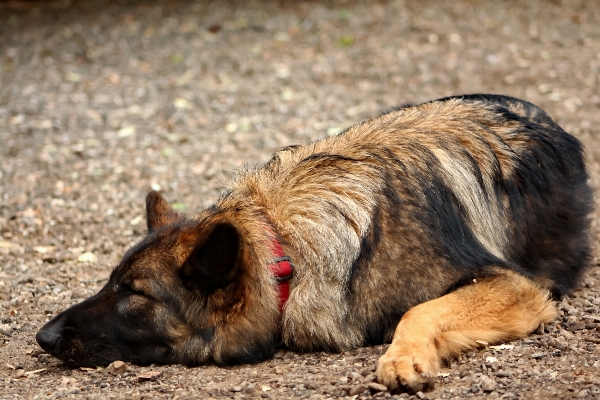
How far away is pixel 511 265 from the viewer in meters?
4.80

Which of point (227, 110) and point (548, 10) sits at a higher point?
point (548, 10)

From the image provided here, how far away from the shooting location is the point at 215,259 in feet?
13.9

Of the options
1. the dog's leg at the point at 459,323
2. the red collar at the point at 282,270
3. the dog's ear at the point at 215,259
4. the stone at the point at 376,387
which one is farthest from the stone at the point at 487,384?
the dog's ear at the point at 215,259

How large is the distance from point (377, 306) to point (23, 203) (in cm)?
483

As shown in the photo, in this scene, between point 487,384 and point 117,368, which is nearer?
point 487,384

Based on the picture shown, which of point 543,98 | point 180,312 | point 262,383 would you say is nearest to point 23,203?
point 180,312

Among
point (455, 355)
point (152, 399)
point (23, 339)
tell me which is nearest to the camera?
point (152, 399)

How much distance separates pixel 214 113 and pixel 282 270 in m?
6.54

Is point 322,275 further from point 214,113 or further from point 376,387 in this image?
point 214,113

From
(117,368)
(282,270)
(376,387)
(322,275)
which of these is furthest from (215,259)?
(376,387)

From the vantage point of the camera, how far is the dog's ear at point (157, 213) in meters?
4.98

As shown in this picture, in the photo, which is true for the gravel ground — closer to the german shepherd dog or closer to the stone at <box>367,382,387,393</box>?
Answer: the stone at <box>367,382,387,393</box>

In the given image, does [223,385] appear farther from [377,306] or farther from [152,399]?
[377,306]

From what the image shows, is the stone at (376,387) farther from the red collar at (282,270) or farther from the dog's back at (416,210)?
the red collar at (282,270)
